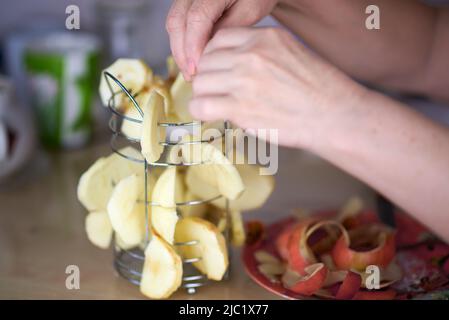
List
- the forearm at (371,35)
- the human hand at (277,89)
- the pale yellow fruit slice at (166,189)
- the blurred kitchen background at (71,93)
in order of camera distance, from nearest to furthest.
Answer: the human hand at (277,89)
the pale yellow fruit slice at (166,189)
the forearm at (371,35)
the blurred kitchen background at (71,93)

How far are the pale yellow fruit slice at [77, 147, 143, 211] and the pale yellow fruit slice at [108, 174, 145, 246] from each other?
0.04 metres

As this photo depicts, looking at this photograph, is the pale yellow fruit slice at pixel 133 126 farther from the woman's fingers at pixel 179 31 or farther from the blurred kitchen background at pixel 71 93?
the blurred kitchen background at pixel 71 93

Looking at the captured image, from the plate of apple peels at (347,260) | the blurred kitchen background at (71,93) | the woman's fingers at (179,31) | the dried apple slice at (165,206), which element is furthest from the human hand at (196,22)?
the blurred kitchen background at (71,93)

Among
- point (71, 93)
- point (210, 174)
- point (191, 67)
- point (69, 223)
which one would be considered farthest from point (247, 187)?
point (71, 93)

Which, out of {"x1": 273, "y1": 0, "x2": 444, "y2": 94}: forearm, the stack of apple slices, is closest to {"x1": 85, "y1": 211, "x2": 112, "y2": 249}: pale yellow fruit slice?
the stack of apple slices

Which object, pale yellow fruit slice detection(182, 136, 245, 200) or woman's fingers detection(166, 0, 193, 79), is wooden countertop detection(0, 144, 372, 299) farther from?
woman's fingers detection(166, 0, 193, 79)

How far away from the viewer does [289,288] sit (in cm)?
72

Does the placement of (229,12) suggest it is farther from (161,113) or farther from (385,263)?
(385,263)

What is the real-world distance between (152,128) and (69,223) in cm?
32

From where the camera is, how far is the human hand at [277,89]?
584 millimetres

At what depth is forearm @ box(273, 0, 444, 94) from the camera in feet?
2.85

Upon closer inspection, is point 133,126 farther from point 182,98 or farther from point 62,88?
point 62,88
